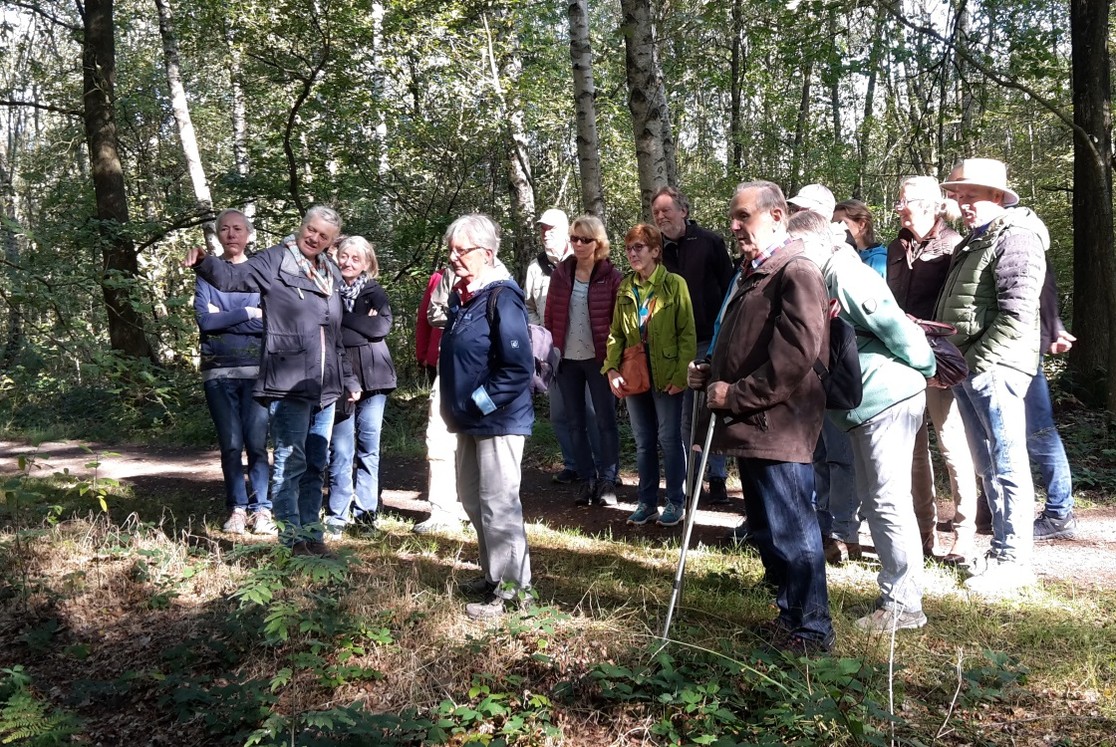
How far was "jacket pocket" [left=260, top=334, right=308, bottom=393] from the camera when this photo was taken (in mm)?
5031

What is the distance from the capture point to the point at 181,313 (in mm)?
5977

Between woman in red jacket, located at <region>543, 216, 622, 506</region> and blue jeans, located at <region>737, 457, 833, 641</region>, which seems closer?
blue jeans, located at <region>737, 457, 833, 641</region>

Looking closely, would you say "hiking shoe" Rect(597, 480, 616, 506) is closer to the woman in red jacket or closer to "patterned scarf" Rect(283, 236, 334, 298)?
the woman in red jacket

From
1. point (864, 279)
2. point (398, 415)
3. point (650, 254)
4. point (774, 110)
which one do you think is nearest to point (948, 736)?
point (864, 279)

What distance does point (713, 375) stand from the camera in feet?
12.4

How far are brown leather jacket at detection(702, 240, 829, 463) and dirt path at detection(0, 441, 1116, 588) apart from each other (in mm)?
2195

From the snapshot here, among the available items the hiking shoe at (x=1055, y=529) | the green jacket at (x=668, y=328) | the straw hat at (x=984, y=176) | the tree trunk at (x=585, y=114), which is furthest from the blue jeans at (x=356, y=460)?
the hiking shoe at (x=1055, y=529)

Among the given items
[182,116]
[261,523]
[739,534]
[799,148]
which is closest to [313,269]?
[261,523]

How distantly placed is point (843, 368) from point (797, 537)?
77cm

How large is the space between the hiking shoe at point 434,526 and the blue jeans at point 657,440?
4.50 feet

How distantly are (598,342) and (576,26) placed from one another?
4448 mm

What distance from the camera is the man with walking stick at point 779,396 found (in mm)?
3402

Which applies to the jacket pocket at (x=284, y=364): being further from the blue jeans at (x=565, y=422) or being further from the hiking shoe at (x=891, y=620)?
the hiking shoe at (x=891, y=620)

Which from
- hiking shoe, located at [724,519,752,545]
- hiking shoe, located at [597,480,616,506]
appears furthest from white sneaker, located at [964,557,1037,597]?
hiking shoe, located at [597,480,616,506]
